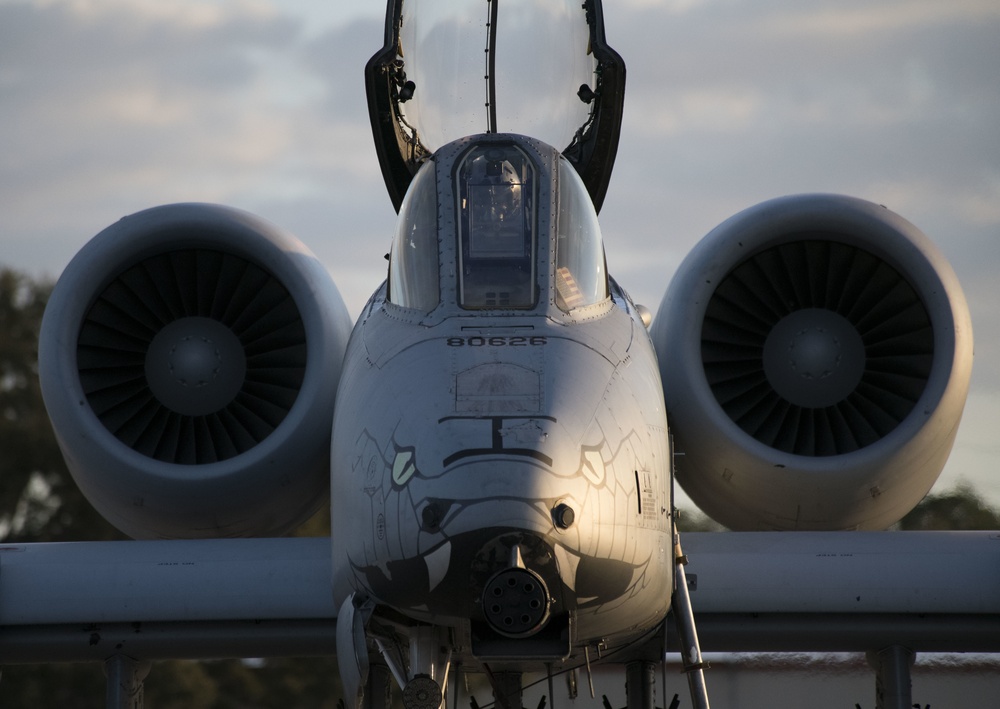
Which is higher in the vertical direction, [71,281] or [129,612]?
[71,281]

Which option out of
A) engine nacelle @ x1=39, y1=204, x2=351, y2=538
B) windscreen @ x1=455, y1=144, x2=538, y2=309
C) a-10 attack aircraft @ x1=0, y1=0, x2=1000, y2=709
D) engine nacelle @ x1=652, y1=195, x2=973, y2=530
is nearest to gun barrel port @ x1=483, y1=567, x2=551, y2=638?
a-10 attack aircraft @ x1=0, y1=0, x2=1000, y2=709

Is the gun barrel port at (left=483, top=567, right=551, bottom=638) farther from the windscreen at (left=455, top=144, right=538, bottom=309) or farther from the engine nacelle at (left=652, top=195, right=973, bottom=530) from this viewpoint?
the engine nacelle at (left=652, top=195, right=973, bottom=530)

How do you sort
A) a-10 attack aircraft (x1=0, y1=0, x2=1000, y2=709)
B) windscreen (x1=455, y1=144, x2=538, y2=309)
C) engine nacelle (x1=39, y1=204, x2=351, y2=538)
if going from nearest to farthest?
1. a-10 attack aircraft (x1=0, y1=0, x2=1000, y2=709)
2. windscreen (x1=455, y1=144, x2=538, y2=309)
3. engine nacelle (x1=39, y1=204, x2=351, y2=538)

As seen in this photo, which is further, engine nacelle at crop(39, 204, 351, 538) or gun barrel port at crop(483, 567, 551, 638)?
engine nacelle at crop(39, 204, 351, 538)

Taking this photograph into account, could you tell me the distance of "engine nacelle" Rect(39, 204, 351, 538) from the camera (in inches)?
322

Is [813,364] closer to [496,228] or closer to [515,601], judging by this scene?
[496,228]

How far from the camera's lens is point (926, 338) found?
27.0ft

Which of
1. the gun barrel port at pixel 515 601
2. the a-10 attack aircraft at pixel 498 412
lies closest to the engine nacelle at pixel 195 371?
the a-10 attack aircraft at pixel 498 412

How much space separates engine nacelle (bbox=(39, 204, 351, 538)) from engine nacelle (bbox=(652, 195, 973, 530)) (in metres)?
2.16

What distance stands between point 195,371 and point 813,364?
3678mm

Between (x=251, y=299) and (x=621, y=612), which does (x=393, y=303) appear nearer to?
(x=621, y=612)

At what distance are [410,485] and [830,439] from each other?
3787mm

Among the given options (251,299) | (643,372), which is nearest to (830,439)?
(643,372)

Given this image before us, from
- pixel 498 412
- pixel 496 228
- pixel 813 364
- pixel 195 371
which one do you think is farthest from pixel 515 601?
pixel 195 371
